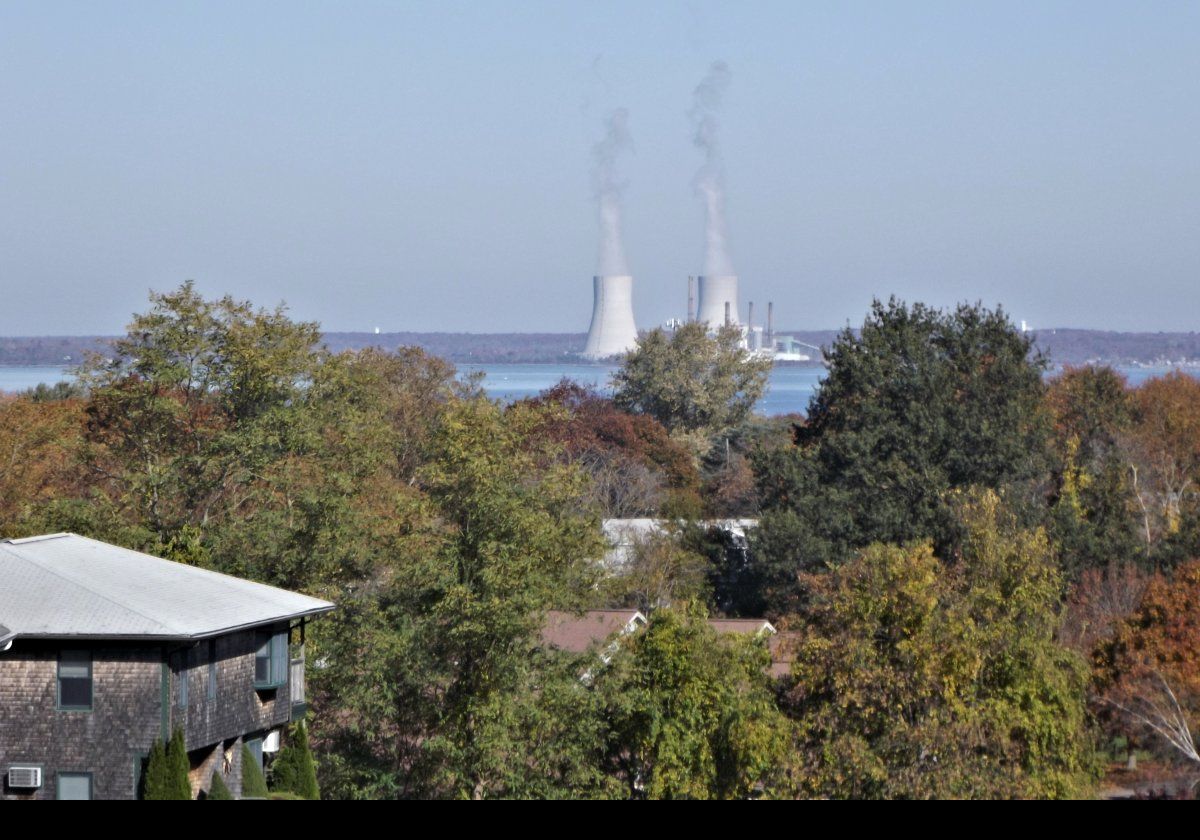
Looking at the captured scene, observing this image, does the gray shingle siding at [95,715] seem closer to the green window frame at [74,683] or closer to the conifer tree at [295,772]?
the green window frame at [74,683]

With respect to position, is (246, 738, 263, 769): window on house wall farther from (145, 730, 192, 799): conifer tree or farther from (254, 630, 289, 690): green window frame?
(145, 730, 192, 799): conifer tree

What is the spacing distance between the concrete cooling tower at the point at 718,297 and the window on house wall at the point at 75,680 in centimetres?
14752

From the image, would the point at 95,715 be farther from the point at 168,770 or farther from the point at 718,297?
the point at 718,297

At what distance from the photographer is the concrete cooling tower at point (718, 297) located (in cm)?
16525

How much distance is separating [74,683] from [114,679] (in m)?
0.51

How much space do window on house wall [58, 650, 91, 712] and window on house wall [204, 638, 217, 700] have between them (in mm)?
1572

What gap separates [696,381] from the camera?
6731 centimetres

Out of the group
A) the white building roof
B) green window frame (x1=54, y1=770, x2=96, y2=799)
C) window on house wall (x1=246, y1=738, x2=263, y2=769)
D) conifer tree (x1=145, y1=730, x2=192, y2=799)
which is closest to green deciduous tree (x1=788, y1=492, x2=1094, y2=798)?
window on house wall (x1=246, y1=738, x2=263, y2=769)

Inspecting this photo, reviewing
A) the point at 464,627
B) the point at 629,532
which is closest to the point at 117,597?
the point at 464,627

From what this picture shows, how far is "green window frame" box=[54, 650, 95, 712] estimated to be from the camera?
17.9 metres

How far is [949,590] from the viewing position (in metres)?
22.2

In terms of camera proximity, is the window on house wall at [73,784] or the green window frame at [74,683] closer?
the window on house wall at [73,784]

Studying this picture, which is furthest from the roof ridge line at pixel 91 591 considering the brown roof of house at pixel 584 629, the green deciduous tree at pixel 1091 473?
the green deciduous tree at pixel 1091 473

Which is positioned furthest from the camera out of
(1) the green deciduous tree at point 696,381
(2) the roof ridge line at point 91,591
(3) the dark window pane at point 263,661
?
(1) the green deciduous tree at point 696,381
